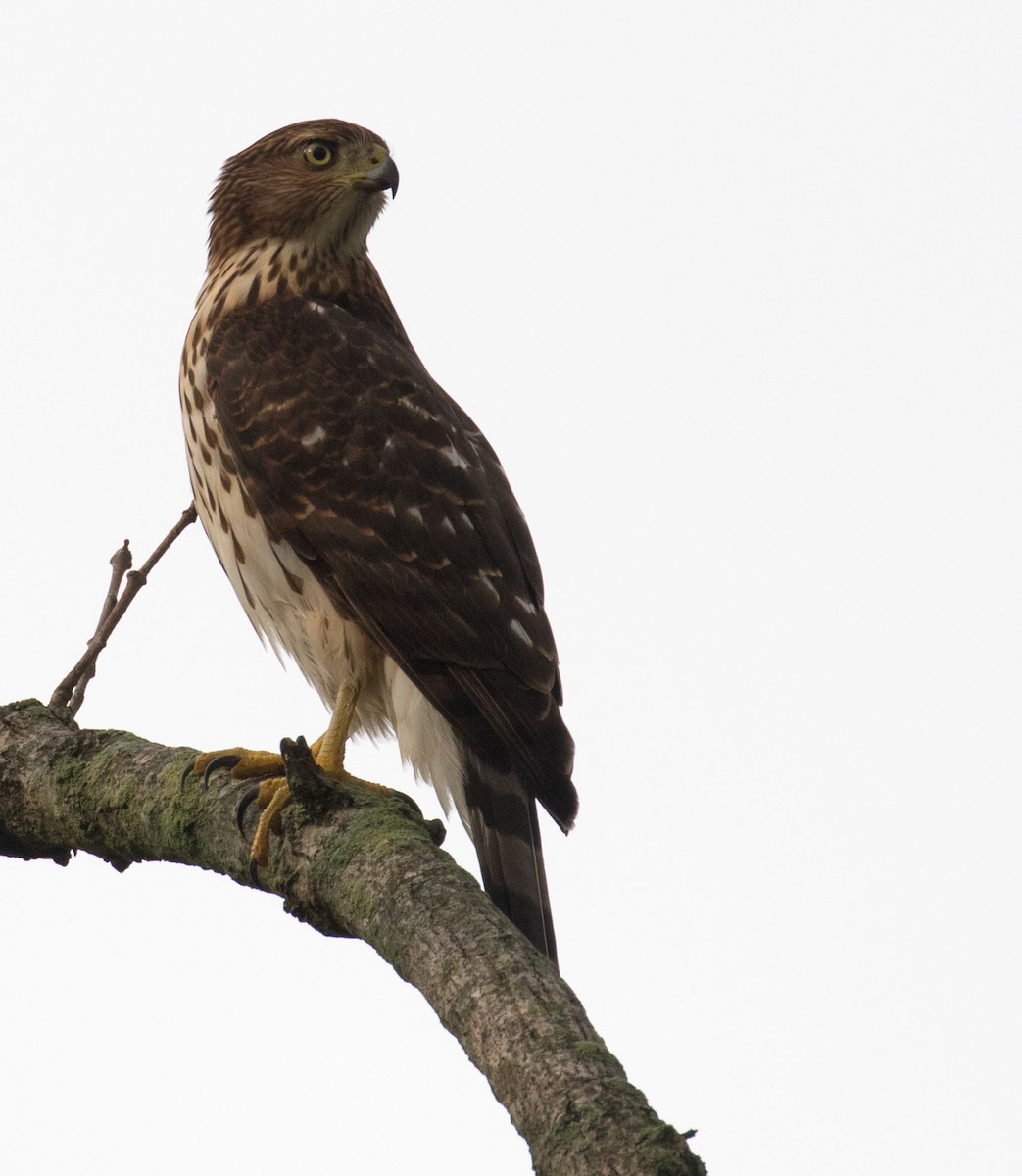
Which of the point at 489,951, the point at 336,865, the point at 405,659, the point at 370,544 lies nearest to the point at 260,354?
the point at 370,544

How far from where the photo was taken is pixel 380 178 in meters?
5.24

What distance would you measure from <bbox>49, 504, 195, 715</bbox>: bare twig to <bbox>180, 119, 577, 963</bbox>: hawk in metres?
0.45

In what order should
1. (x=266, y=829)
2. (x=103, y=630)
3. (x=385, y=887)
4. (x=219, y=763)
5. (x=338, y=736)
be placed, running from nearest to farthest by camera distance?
(x=385, y=887)
(x=266, y=829)
(x=219, y=763)
(x=103, y=630)
(x=338, y=736)

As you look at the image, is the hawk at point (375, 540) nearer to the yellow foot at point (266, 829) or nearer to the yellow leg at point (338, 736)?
the yellow leg at point (338, 736)

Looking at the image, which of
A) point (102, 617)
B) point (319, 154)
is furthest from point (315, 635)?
point (319, 154)

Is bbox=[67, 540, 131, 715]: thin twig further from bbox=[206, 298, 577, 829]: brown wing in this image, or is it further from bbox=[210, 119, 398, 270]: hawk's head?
bbox=[210, 119, 398, 270]: hawk's head

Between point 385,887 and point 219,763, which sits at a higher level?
point 219,763

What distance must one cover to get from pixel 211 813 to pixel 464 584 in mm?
1112

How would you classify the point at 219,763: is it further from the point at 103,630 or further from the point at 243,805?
the point at 103,630

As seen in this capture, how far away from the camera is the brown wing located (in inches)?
165

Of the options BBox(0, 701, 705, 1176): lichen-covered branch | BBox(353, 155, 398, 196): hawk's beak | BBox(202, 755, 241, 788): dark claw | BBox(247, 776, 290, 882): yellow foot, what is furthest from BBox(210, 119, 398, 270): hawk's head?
BBox(247, 776, 290, 882): yellow foot

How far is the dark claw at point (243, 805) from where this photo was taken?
3553 millimetres

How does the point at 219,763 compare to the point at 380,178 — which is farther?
the point at 380,178

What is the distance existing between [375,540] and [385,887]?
65.3 inches
